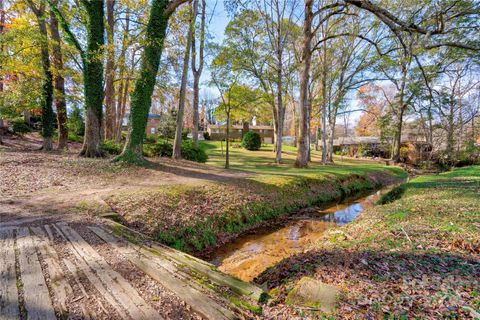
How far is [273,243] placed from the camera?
18.2ft

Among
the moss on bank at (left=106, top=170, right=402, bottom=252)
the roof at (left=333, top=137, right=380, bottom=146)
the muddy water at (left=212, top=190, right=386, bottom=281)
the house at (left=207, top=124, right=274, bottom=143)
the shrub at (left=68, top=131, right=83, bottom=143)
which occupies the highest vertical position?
the house at (left=207, top=124, right=274, bottom=143)

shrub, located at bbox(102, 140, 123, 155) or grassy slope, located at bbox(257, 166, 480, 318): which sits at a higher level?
shrub, located at bbox(102, 140, 123, 155)

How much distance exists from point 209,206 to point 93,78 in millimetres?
8411

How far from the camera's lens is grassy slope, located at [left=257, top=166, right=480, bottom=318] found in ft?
7.07

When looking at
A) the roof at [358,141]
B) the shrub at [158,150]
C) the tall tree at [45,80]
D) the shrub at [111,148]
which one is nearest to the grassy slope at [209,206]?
the shrub at [158,150]

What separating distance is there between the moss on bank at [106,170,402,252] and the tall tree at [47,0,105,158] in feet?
19.8

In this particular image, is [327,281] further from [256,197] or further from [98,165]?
[98,165]

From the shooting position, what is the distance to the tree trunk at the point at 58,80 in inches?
443

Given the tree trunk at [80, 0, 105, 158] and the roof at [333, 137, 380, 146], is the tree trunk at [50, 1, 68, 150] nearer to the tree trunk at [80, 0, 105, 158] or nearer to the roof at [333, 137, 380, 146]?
the tree trunk at [80, 0, 105, 158]

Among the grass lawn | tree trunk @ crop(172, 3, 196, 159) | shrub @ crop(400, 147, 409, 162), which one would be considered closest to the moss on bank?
the grass lawn

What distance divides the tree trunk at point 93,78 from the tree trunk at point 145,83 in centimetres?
209

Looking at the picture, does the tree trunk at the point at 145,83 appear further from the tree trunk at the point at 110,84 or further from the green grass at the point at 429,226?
the green grass at the point at 429,226

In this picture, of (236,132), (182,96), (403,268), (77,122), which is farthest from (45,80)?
(236,132)

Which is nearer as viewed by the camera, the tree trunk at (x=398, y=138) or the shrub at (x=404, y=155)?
the tree trunk at (x=398, y=138)
